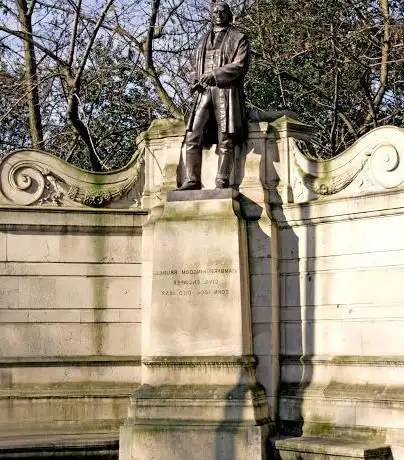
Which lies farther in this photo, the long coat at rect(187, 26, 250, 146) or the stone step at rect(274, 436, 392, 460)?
the long coat at rect(187, 26, 250, 146)

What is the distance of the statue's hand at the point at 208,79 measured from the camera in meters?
14.4

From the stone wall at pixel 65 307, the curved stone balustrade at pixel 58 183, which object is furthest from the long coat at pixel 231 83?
the stone wall at pixel 65 307

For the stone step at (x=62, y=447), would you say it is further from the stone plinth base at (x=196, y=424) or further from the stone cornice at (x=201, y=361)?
the stone cornice at (x=201, y=361)

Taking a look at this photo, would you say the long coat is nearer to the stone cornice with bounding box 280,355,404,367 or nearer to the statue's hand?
the statue's hand

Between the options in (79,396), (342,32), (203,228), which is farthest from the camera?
(342,32)

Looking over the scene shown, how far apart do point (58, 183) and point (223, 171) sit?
253 cm

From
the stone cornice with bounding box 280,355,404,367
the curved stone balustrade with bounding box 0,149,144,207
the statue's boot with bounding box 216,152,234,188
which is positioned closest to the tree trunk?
the curved stone balustrade with bounding box 0,149,144,207

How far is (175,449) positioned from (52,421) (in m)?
2.22

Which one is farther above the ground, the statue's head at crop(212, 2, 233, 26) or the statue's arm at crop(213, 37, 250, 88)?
the statue's head at crop(212, 2, 233, 26)

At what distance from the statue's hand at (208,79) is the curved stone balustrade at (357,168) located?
136 cm

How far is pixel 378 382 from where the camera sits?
13328mm

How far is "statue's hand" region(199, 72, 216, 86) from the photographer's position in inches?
566

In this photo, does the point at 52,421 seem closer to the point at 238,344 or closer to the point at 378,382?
the point at 238,344

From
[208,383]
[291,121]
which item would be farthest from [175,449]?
[291,121]
